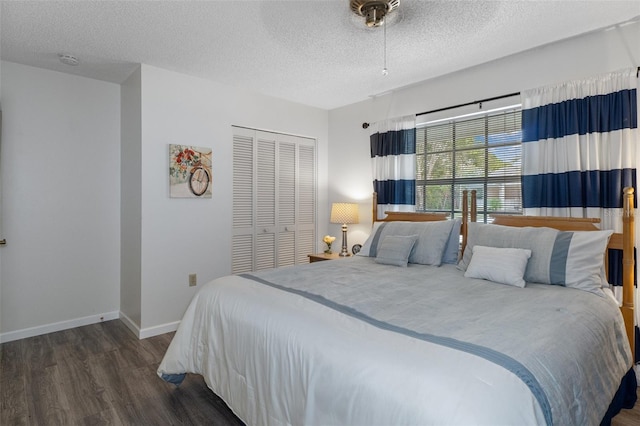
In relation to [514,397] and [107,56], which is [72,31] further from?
[514,397]

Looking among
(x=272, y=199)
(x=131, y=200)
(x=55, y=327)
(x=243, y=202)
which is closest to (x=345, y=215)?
(x=272, y=199)

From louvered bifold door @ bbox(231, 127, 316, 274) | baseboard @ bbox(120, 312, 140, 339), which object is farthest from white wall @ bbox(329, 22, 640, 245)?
baseboard @ bbox(120, 312, 140, 339)

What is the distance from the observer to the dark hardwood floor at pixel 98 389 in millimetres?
2002

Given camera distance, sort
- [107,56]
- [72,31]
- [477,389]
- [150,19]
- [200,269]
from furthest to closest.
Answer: [200,269]
[107,56]
[72,31]
[150,19]
[477,389]

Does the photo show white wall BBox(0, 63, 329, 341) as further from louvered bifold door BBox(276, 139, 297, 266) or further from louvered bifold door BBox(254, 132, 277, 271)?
louvered bifold door BBox(276, 139, 297, 266)

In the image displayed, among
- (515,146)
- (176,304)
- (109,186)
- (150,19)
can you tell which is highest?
(150,19)

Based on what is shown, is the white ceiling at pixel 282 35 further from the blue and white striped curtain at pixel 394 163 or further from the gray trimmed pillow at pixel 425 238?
the gray trimmed pillow at pixel 425 238

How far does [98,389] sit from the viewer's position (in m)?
2.31

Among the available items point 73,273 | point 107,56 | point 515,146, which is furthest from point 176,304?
point 515,146

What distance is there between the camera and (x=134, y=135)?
131 inches

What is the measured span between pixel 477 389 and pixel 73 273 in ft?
12.4

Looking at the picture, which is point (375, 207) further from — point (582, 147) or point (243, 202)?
point (582, 147)

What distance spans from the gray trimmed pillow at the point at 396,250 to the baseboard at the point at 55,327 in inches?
113

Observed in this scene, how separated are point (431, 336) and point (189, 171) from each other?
2845mm
